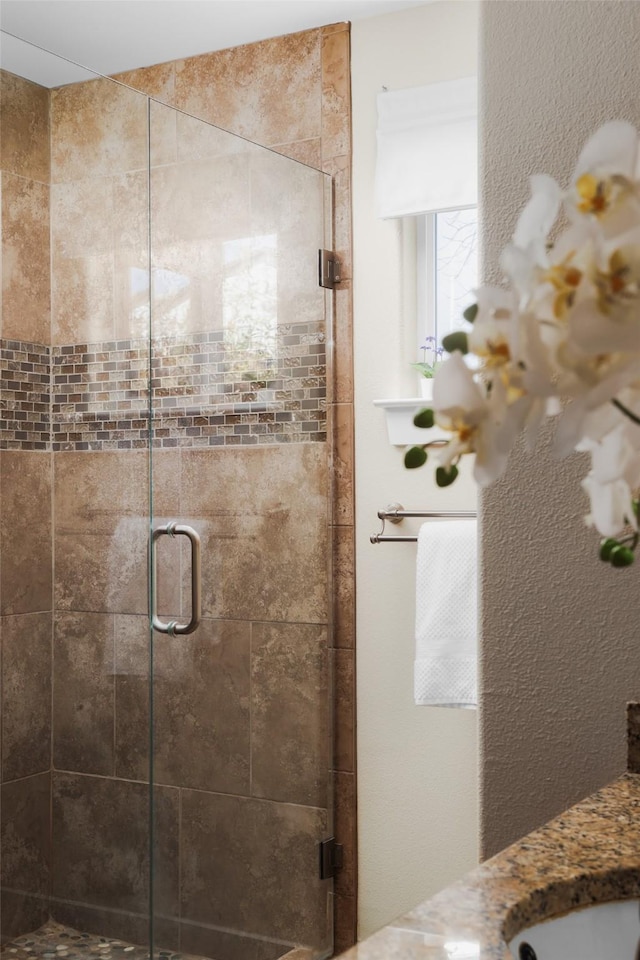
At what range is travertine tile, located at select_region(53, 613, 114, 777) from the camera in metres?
2.01

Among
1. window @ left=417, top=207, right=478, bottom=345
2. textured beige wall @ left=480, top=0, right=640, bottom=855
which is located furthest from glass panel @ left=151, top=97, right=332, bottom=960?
textured beige wall @ left=480, top=0, right=640, bottom=855

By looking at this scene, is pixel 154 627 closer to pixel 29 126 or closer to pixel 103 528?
pixel 103 528

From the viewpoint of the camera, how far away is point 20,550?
6.34 ft

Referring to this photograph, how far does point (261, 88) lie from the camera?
107 inches

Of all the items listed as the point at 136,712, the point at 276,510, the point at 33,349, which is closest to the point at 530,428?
Answer: the point at 33,349

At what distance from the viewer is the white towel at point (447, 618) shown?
91.4 inches

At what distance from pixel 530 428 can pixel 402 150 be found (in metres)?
2.15

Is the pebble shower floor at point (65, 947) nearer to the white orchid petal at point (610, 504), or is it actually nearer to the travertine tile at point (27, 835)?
the travertine tile at point (27, 835)

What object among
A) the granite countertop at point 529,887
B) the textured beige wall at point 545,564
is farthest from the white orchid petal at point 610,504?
the textured beige wall at point 545,564

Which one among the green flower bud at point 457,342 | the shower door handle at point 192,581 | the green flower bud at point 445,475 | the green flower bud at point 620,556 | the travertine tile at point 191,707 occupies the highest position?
the green flower bud at point 457,342

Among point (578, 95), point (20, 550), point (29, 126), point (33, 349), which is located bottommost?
point (20, 550)

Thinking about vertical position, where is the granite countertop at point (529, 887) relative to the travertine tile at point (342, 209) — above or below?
below

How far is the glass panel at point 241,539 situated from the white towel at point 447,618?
1.07 feet

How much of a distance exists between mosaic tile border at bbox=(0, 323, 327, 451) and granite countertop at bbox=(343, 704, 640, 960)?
1.26m
